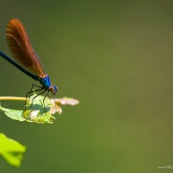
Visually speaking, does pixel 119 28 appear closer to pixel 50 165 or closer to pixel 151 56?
pixel 151 56

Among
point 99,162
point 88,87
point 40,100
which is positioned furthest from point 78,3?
point 40,100

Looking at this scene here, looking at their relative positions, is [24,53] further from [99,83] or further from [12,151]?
[99,83]

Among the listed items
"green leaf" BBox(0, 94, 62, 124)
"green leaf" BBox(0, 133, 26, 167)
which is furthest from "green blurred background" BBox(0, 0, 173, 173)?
"green leaf" BBox(0, 133, 26, 167)

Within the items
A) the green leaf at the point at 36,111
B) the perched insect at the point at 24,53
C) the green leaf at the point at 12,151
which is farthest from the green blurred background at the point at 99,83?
the green leaf at the point at 12,151

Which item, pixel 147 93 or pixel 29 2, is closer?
pixel 147 93

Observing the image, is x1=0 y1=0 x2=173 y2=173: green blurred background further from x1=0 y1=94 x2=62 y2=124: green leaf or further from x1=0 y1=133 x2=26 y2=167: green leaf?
x1=0 y1=133 x2=26 y2=167: green leaf

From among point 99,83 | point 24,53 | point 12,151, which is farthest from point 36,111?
point 99,83
